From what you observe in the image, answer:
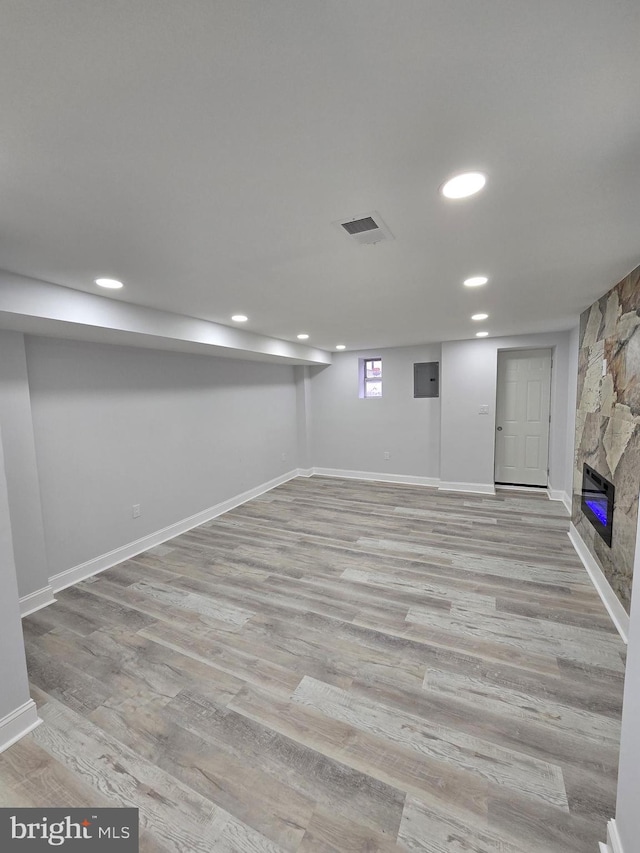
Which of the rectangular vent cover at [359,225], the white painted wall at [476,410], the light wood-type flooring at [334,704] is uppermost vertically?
the rectangular vent cover at [359,225]

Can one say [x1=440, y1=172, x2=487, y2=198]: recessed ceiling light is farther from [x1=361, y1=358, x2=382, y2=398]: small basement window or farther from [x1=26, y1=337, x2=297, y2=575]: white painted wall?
[x1=361, y1=358, x2=382, y2=398]: small basement window

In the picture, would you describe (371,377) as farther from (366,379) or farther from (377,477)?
(377,477)

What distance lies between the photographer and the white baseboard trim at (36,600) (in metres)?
2.65

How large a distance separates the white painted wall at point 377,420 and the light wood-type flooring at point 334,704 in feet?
9.16

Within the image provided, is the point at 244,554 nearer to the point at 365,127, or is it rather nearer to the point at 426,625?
the point at 426,625

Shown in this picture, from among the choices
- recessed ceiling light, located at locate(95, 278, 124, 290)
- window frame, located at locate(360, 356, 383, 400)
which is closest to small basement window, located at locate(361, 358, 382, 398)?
window frame, located at locate(360, 356, 383, 400)

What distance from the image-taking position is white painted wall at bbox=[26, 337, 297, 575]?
9.73ft

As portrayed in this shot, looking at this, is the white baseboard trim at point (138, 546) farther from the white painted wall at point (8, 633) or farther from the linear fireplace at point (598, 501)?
the linear fireplace at point (598, 501)

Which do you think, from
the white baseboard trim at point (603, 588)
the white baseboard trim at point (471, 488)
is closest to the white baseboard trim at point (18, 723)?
the white baseboard trim at point (603, 588)

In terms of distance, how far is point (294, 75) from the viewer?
2.75 ft

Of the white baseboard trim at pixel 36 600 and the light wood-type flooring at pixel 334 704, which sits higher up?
the white baseboard trim at pixel 36 600

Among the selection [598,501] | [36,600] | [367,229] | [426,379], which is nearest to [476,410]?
[426,379]

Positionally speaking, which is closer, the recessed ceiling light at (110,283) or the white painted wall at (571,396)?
the recessed ceiling light at (110,283)

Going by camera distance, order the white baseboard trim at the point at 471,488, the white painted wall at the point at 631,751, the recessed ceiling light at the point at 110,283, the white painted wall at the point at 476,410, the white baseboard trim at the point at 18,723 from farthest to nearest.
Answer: the white baseboard trim at the point at 471,488, the white painted wall at the point at 476,410, the recessed ceiling light at the point at 110,283, the white baseboard trim at the point at 18,723, the white painted wall at the point at 631,751
